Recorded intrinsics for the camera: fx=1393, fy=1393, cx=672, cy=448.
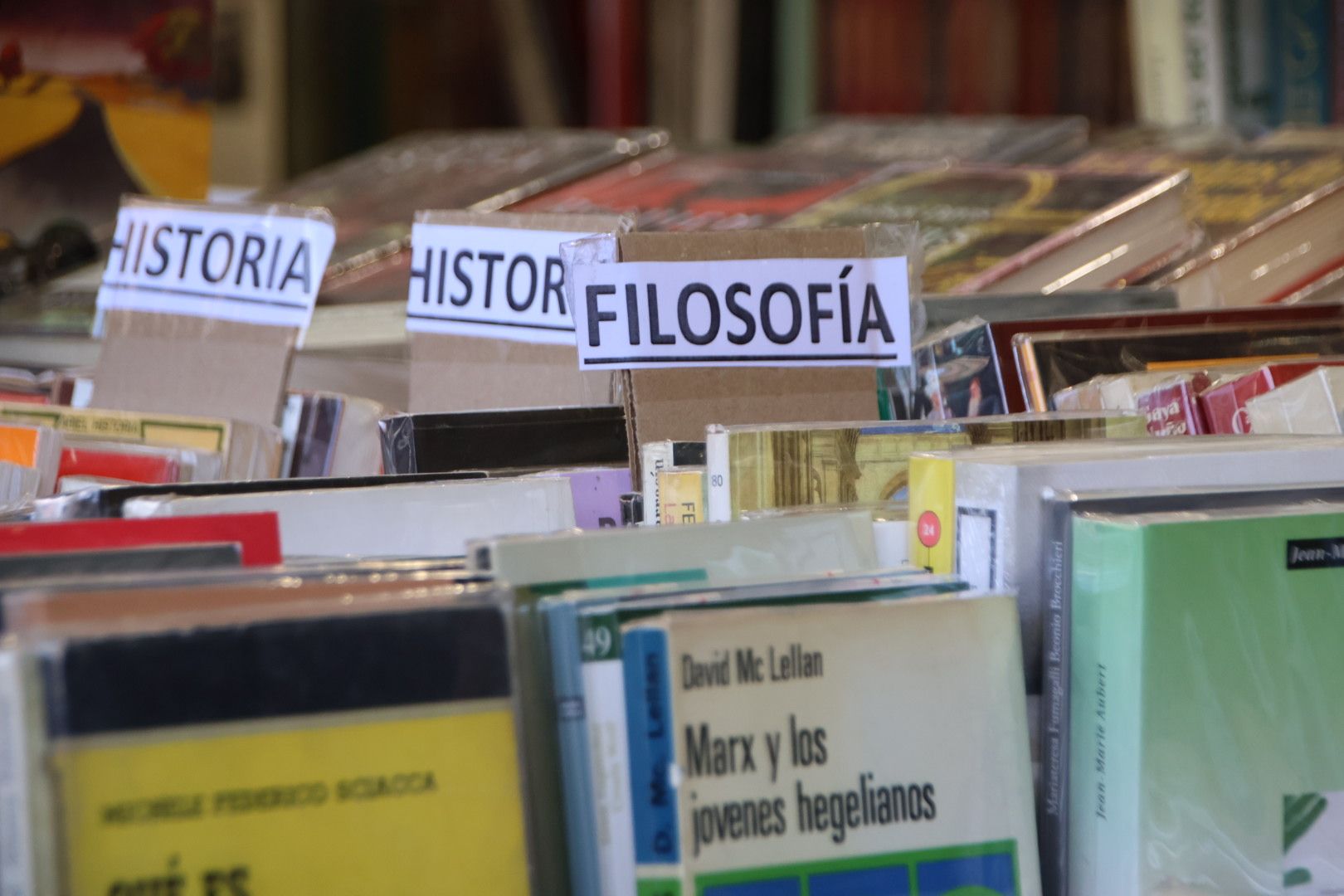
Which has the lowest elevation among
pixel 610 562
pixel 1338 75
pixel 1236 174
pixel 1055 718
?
pixel 1055 718

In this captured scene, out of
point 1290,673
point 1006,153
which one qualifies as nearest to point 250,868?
point 1290,673

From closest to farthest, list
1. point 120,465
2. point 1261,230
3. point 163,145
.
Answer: point 120,465
point 1261,230
point 163,145

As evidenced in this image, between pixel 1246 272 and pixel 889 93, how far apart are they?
216cm

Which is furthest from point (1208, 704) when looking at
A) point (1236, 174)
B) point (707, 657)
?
point (1236, 174)

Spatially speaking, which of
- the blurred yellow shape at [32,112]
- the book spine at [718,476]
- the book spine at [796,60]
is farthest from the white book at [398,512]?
the book spine at [796,60]

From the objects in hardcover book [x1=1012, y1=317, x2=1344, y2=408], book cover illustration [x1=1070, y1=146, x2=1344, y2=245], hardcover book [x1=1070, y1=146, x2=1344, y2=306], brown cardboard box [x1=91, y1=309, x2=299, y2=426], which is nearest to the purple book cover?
hardcover book [x1=1012, y1=317, x2=1344, y2=408]

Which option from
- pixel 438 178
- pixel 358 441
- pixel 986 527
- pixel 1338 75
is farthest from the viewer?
pixel 1338 75

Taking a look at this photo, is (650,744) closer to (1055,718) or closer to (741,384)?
(1055,718)

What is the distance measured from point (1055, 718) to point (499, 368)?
0.82 m

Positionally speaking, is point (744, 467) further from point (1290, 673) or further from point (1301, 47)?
point (1301, 47)

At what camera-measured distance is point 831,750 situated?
765 mm

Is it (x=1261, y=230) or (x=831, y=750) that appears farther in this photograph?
(x=1261, y=230)

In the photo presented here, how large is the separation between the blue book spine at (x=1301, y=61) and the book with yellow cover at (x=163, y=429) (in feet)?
8.01

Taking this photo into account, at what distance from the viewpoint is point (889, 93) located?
3.87m
